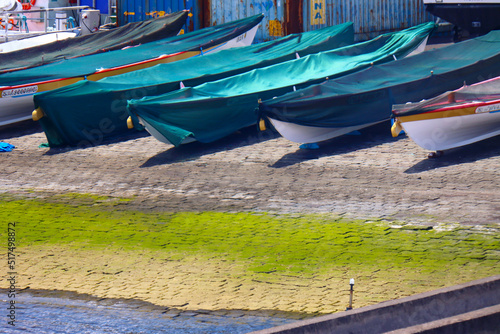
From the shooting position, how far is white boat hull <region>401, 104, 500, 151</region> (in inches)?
523

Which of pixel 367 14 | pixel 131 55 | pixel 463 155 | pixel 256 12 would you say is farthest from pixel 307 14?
pixel 463 155

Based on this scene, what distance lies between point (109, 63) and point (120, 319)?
45.1 feet

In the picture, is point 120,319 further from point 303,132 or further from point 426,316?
point 303,132

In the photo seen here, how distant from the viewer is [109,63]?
20.0 m

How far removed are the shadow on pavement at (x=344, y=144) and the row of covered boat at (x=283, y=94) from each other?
0.87 feet

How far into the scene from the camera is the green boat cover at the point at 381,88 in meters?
14.7

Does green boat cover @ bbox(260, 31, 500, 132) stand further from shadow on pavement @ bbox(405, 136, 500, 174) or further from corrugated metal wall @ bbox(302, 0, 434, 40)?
corrugated metal wall @ bbox(302, 0, 434, 40)

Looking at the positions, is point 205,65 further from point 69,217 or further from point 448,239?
point 448,239

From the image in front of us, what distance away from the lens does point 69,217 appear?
11141mm

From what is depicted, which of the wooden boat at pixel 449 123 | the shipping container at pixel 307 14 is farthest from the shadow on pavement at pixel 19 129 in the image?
the wooden boat at pixel 449 123

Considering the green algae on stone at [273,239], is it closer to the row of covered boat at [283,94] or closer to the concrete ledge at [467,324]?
the concrete ledge at [467,324]

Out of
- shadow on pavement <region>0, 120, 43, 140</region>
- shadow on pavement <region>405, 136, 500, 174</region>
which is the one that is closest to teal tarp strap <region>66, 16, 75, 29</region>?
shadow on pavement <region>0, 120, 43, 140</region>

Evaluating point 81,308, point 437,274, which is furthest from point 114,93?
point 437,274

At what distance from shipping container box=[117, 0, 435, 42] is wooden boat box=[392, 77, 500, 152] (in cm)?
1000
